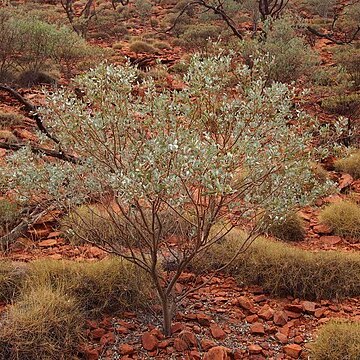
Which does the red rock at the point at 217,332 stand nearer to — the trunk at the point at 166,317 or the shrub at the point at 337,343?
the trunk at the point at 166,317

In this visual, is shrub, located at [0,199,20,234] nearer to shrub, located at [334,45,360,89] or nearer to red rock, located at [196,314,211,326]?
red rock, located at [196,314,211,326]

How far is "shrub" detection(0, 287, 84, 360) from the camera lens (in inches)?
121

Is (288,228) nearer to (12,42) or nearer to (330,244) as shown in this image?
(330,244)

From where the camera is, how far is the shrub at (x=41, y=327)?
3.08 m

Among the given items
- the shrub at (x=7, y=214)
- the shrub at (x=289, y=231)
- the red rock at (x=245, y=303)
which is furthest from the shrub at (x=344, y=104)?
the shrub at (x=7, y=214)

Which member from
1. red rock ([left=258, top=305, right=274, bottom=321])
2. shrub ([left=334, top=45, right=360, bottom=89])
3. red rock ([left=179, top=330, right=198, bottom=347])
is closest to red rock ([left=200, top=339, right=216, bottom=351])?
red rock ([left=179, top=330, right=198, bottom=347])

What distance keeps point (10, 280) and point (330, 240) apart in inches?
136

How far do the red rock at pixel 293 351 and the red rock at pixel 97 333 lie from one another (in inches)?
52.4

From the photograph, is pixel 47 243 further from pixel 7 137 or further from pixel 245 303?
pixel 7 137

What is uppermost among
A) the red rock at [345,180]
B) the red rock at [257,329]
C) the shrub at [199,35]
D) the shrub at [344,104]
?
the shrub at [199,35]

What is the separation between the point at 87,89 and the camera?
3.10m

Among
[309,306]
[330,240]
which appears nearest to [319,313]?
[309,306]

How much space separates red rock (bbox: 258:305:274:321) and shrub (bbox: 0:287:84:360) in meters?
1.42

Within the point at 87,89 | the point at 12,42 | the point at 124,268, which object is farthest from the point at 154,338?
the point at 12,42
